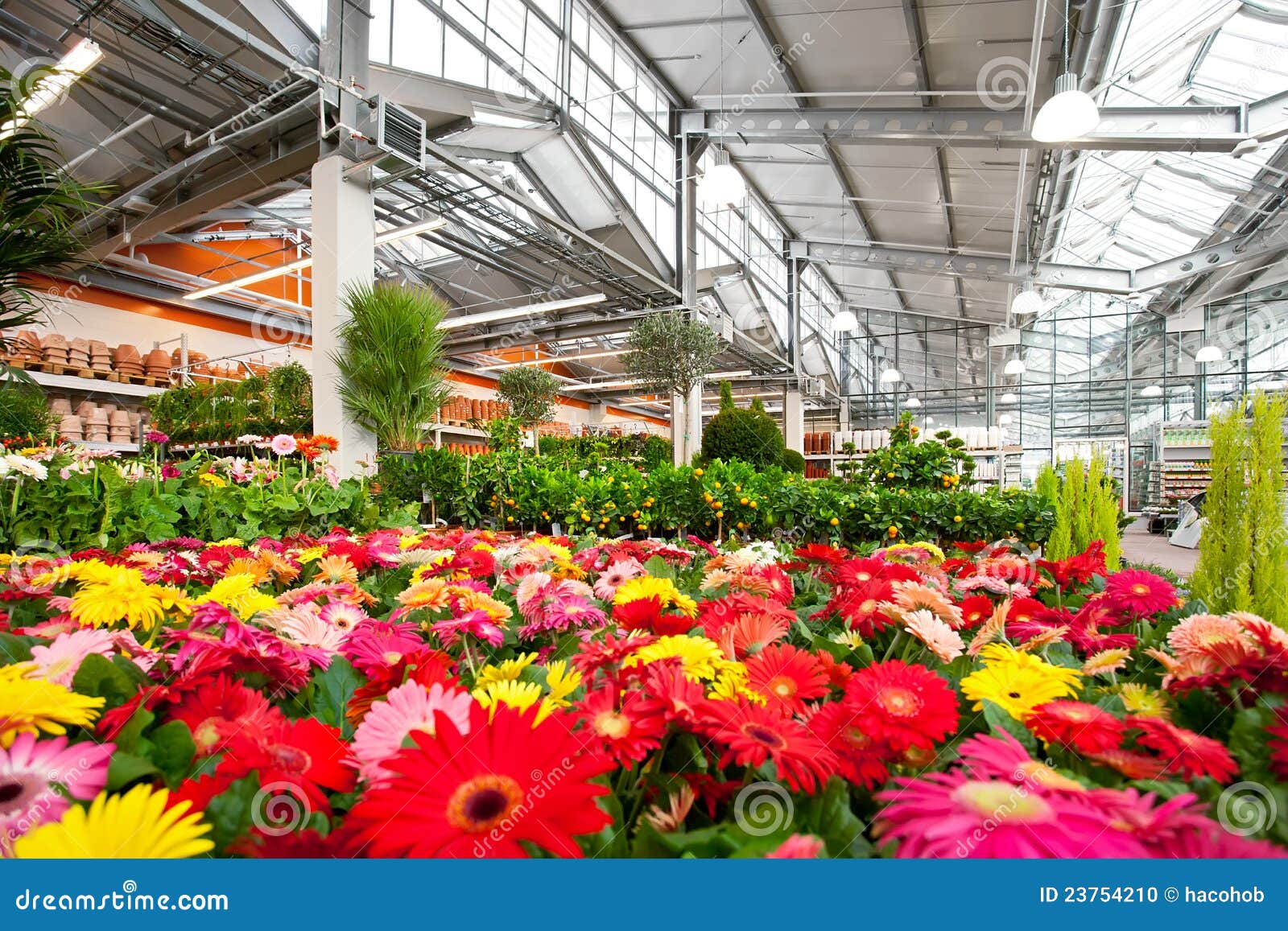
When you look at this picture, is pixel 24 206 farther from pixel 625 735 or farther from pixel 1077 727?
pixel 1077 727

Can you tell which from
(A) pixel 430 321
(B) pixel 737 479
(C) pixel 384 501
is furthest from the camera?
(A) pixel 430 321

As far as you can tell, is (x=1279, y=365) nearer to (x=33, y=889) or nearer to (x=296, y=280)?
(x=33, y=889)

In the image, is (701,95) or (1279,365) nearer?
(701,95)

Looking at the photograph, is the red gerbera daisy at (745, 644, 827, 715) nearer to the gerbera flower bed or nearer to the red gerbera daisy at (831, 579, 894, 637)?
the gerbera flower bed

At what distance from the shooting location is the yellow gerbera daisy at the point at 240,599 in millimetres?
573

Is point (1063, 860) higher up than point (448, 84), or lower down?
lower down

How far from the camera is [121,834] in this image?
0.22m

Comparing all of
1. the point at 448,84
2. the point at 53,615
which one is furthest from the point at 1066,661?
the point at 448,84

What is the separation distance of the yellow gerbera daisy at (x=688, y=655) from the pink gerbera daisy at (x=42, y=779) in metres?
0.26

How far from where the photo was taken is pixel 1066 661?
49cm

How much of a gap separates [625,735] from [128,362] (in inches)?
353

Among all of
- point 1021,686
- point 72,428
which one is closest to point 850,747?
point 1021,686

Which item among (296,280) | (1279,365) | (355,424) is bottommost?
(355,424)

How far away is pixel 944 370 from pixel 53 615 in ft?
57.3
